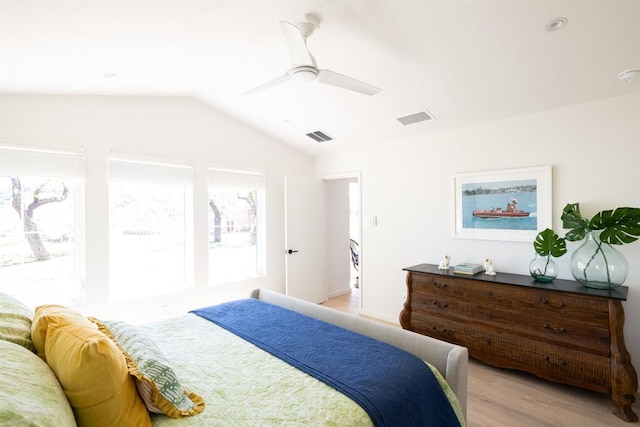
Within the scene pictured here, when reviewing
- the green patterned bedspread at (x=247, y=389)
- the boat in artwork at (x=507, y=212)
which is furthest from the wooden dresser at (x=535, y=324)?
the green patterned bedspread at (x=247, y=389)

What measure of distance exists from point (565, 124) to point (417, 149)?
56.7 inches

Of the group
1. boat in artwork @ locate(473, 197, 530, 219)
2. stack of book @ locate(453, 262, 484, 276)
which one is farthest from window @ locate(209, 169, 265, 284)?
boat in artwork @ locate(473, 197, 530, 219)

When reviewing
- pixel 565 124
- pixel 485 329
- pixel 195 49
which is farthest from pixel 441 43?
pixel 485 329

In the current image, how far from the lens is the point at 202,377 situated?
5.22 feet

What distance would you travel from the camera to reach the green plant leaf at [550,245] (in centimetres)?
262

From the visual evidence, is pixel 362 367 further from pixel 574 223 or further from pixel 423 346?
pixel 574 223

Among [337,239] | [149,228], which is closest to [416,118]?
[337,239]

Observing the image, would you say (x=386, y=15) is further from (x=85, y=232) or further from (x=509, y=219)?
(x=85, y=232)

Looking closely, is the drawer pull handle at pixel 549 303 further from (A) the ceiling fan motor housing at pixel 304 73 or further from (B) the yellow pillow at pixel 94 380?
(B) the yellow pillow at pixel 94 380

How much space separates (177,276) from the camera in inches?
150

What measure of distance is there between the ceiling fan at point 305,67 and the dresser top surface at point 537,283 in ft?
6.38

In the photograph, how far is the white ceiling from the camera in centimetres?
190

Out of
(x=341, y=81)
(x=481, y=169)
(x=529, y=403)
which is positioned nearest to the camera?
(x=341, y=81)

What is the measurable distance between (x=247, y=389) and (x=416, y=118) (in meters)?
3.06
